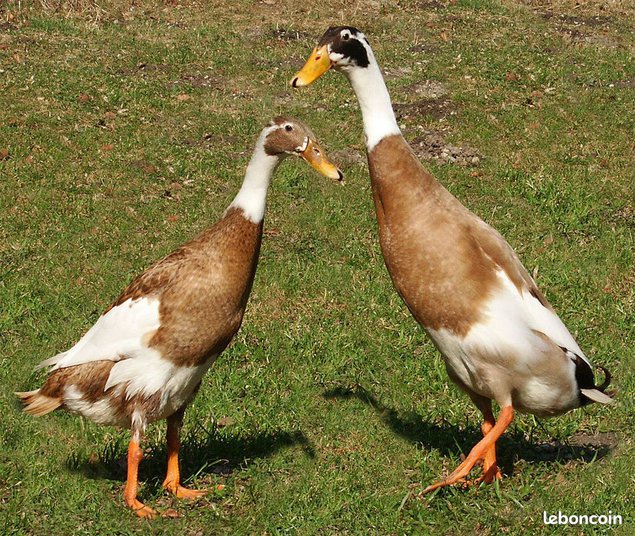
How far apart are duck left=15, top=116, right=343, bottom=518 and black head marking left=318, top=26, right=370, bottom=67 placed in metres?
0.62

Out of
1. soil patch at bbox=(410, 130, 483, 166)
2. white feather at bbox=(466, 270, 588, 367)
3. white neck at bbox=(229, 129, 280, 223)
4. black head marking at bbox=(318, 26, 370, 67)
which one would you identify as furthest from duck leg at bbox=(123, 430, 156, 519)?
soil patch at bbox=(410, 130, 483, 166)

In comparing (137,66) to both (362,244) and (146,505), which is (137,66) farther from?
(146,505)

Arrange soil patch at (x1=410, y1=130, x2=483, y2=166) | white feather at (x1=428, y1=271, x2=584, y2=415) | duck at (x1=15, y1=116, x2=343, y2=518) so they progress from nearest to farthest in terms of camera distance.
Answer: duck at (x1=15, y1=116, x2=343, y2=518)
white feather at (x1=428, y1=271, x2=584, y2=415)
soil patch at (x1=410, y1=130, x2=483, y2=166)

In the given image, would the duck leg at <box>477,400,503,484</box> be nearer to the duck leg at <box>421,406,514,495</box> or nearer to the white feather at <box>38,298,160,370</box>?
the duck leg at <box>421,406,514,495</box>

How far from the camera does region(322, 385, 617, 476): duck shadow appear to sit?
6.64m

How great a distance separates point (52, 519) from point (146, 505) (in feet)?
1.92

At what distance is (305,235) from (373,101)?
4.27 m

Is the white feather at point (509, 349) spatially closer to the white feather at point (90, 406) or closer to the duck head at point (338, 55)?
the duck head at point (338, 55)

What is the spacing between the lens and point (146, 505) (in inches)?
238

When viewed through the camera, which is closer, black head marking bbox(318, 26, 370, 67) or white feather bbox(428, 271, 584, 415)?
white feather bbox(428, 271, 584, 415)

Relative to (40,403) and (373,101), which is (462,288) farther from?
(40,403)

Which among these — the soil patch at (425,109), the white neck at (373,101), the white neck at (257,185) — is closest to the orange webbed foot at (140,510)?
the white neck at (257,185)

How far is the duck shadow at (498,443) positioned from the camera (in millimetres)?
6638

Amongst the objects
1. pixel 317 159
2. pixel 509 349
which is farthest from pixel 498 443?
pixel 317 159
